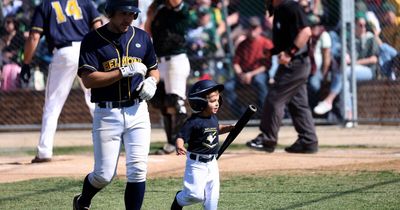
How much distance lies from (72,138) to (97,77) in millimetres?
6677

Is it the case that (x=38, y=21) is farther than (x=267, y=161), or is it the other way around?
(x=38, y=21)

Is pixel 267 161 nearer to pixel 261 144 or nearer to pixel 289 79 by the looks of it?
pixel 261 144

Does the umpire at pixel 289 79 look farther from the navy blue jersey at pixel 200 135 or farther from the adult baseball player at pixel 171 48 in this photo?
the navy blue jersey at pixel 200 135

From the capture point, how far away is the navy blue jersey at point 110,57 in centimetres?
594

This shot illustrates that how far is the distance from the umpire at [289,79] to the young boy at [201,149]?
3730mm

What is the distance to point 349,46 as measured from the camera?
1276cm

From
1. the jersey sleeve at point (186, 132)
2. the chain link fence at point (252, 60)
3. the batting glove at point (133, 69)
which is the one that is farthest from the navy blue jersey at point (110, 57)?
the chain link fence at point (252, 60)

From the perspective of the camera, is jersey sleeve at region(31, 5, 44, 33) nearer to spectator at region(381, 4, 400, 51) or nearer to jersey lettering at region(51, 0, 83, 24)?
jersey lettering at region(51, 0, 83, 24)

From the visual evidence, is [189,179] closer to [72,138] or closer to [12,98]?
[72,138]

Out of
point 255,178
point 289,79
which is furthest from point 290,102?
point 255,178

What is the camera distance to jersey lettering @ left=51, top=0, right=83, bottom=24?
904cm

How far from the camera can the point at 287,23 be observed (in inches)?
372

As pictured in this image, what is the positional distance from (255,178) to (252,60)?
18.6 feet

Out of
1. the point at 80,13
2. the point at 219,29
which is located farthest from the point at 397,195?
the point at 219,29
